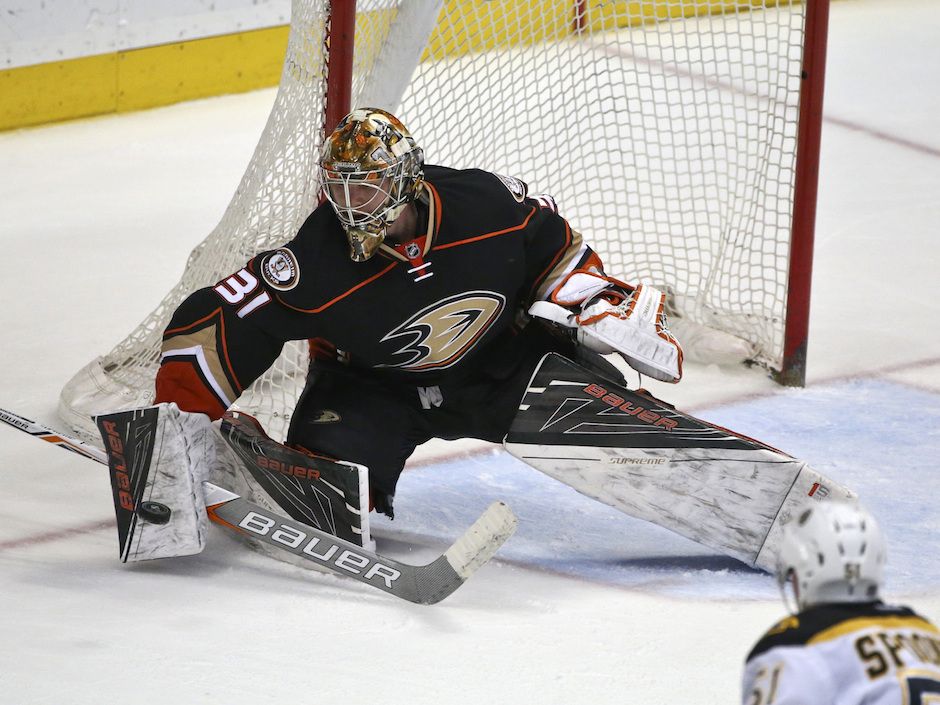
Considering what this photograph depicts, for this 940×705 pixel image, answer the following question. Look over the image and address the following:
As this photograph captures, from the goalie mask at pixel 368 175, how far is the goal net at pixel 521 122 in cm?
66

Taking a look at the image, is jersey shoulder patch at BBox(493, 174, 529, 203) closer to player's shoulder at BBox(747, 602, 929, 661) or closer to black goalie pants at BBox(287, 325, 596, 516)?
black goalie pants at BBox(287, 325, 596, 516)

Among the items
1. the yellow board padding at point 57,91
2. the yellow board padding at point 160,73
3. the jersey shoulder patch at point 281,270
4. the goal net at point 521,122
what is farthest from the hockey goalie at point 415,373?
the yellow board padding at point 57,91

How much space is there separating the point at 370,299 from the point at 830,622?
4.95 ft

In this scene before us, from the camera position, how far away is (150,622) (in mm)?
2732

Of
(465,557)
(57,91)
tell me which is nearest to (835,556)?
(465,557)

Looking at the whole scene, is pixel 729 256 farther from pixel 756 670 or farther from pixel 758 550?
→ pixel 756 670

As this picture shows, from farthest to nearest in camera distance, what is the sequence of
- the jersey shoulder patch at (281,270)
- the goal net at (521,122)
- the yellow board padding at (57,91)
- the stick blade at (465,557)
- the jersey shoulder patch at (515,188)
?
the yellow board padding at (57,91) < the goal net at (521,122) < the jersey shoulder patch at (515,188) < the jersey shoulder patch at (281,270) < the stick blade at (465,557)

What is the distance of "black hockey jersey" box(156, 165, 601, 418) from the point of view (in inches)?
115

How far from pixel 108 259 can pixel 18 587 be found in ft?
Result: 7.86

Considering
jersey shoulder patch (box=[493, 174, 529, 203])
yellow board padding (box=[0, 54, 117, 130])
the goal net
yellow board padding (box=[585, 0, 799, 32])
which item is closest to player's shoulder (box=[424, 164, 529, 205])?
jersey shoulder patch (box=[493, 174, 529, 203])

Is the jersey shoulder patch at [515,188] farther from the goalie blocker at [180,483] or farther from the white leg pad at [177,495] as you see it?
the white leg pad at [177,495]

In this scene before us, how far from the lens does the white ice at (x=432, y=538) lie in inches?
99.7

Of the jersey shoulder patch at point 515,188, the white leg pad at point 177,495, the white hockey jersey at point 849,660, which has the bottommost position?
the white leg pad at point 177,495

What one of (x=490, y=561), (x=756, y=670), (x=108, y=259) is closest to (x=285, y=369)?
(x=490, y=561)
